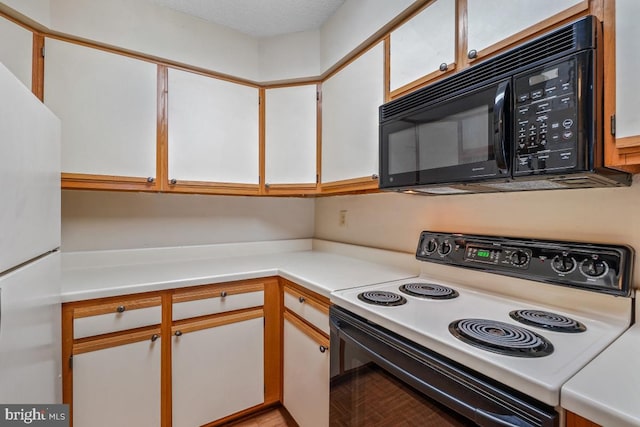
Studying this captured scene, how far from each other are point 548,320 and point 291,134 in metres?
1.60

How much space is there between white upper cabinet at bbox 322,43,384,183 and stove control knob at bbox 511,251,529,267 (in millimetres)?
686

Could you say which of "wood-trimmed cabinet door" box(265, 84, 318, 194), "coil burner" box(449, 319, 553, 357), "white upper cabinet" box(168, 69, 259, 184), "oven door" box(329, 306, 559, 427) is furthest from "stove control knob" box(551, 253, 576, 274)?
"white upper cabinet" box(168, 69, 259, 184)

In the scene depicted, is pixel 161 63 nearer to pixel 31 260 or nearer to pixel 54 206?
pixel 54 206

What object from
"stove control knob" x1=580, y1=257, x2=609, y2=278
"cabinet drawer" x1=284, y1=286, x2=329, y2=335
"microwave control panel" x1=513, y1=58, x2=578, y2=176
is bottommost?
"cabinet drawer" x1=284, y1=286, x2=329, y2=335

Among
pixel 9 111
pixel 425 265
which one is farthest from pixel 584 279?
pixel 9 111

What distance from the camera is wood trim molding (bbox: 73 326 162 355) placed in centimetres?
124

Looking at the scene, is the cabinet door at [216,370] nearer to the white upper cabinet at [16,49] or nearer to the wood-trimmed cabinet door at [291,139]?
the wood-trimmed cabinet door at [291,139]

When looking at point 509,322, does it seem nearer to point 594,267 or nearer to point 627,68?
point 594,267

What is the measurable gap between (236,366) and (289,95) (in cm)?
166

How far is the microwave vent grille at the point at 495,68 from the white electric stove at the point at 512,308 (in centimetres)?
60

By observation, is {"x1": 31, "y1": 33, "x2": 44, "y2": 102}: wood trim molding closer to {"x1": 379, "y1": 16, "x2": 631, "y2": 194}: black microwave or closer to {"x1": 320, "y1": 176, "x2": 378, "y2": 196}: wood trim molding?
{"x1": 320, "y1": 176, "x2": 378, "y2": 196}: wood trim molding

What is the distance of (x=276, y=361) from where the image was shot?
5.50 ft

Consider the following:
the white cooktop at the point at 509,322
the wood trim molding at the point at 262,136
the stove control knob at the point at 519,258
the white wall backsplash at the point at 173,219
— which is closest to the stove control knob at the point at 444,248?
the white cooktop at the point at 509,322

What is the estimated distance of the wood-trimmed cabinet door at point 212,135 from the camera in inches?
66.3
